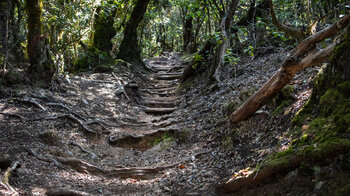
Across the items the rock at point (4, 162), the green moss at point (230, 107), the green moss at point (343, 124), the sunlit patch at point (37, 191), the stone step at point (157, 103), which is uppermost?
the green moss at point (343, 124)

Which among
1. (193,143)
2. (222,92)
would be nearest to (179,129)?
(193,143)

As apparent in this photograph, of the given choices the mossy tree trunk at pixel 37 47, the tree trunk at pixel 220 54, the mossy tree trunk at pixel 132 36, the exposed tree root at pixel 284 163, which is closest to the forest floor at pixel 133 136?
the exposed tree root at pixel 284 163

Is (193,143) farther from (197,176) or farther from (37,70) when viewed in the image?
(37,70)

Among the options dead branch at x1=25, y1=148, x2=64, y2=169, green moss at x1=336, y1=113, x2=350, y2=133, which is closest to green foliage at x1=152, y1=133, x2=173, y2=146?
dead branch at x1=25, y1=148, x2=64, y2=169

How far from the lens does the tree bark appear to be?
4262 millimetres

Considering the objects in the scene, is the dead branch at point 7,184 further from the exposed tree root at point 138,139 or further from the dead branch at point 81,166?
the exposed tree root at point 138,139

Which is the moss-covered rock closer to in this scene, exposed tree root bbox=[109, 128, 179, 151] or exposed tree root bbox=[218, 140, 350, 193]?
exposed tree root bbox=[218, 140, 350, 193]

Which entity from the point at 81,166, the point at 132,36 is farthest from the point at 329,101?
the point at 132,36

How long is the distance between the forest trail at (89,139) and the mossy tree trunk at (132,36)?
4.12 metres

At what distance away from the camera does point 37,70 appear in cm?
827

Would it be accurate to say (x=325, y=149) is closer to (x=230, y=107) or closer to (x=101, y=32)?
(x=230, y=107)

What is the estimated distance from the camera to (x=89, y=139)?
7508 millimetres

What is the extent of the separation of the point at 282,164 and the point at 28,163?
4.37 m

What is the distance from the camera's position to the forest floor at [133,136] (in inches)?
186
